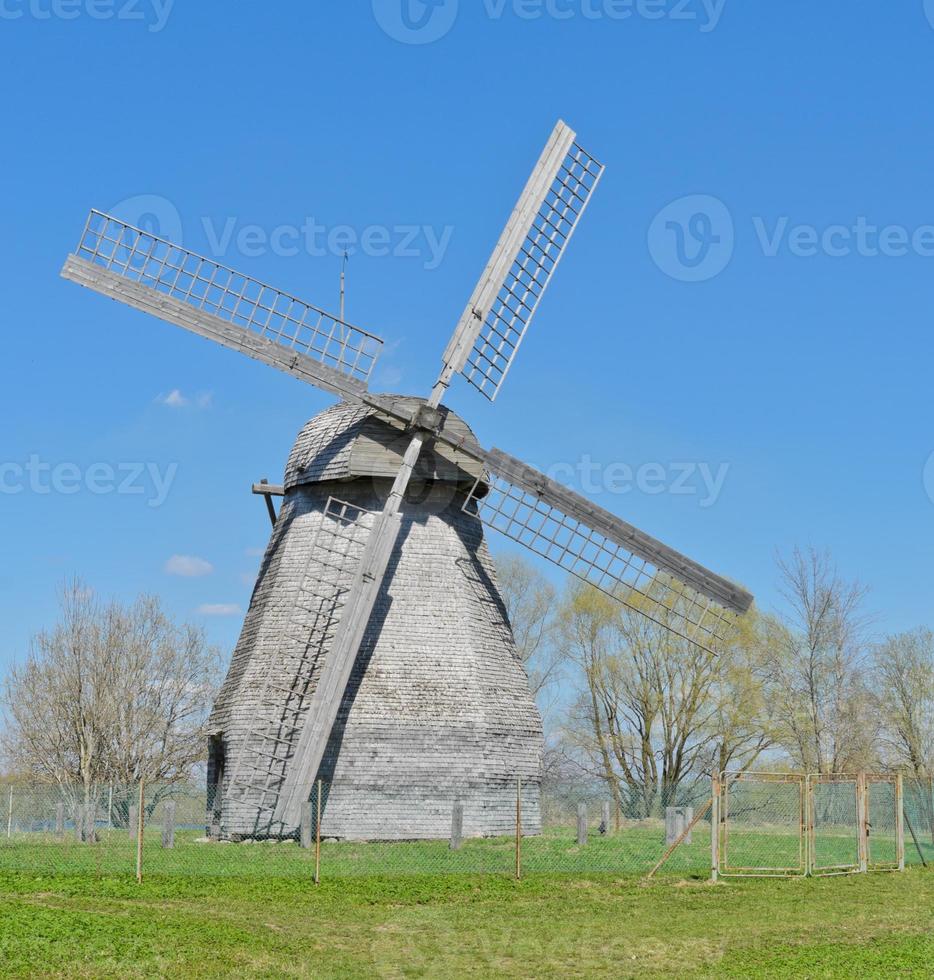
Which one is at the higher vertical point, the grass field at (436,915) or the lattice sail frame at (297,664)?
the lattice sail frame at (297,664)

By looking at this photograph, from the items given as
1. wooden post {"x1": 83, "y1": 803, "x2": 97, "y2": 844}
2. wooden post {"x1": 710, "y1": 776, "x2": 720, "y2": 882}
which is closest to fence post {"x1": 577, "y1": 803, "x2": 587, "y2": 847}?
wooden post {"x1": 710, "y1": 776, "x2": 720, "y2": 882}

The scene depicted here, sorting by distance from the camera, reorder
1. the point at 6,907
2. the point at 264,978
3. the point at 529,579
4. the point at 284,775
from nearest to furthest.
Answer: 1. the point at 264,978
2. the point at 6,907
3. the point at 284,775
4. the point at 529,579

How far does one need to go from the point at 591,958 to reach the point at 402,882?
19.6 feet

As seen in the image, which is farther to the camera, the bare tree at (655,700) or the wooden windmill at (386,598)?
the bare tree at (655,700)

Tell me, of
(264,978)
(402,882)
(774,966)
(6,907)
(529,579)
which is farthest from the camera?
(529,579)

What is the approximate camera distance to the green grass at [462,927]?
431 inches

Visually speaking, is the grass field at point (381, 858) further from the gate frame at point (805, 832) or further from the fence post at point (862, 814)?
the fence post at point (862, 814)

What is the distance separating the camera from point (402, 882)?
17266mm

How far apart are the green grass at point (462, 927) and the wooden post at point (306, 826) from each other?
3118 millimetres

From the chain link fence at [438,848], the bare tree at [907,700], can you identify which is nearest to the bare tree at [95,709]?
the chain link fence at [438,848]

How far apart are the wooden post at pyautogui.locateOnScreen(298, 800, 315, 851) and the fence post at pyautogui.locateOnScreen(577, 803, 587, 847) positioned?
4.83 metres

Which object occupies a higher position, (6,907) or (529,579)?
(529,579)

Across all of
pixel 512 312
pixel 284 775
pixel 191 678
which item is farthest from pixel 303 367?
pixel 191 678

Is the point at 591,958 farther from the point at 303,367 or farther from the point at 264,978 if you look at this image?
→ the point at 303,367
